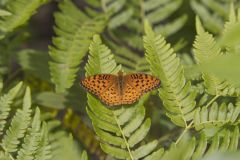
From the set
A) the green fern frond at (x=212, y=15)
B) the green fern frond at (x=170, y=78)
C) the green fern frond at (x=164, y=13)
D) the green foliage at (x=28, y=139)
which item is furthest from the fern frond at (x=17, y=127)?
the green fern frond at (x=212, y=15)

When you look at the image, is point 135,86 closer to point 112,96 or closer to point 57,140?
point 112,96

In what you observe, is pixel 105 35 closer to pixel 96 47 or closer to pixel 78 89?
pixel 78 89

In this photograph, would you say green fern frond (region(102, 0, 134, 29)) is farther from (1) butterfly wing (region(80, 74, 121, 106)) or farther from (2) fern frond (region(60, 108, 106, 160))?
(1) butterfly wing (region(80, 74, 121, 106))

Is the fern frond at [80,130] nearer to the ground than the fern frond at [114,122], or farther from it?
nearer to the ground

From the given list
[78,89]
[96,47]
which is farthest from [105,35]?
[96,47]

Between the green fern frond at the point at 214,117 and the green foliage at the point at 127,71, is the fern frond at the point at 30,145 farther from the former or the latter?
the green fern frond at the point at 214,117

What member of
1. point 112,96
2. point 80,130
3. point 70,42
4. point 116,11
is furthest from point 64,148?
point 116,11

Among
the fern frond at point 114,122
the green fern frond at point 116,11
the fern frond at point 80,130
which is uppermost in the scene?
the green fern frond at point 116,11
